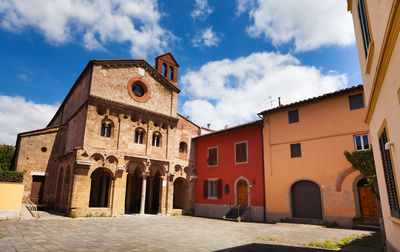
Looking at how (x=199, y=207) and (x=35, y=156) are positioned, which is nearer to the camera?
(x=35, y=156)

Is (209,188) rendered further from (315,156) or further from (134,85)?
(134,85)

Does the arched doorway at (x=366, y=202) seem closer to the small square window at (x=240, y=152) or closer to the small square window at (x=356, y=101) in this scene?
the small square window at (x=356, y=101)

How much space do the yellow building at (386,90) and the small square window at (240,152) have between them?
1331 cm

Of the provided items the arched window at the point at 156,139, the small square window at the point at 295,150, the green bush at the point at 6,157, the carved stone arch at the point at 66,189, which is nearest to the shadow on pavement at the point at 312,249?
the small square window at the point at 295,150

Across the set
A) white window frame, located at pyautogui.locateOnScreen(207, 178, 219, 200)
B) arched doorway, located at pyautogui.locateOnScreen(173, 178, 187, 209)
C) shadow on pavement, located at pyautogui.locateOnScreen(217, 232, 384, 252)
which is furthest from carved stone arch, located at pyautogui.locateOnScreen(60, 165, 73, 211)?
shadow on pavement, located at pyautogui.locateOnScreen(217, 232, 384, 252)

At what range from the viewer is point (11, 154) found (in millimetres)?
23625

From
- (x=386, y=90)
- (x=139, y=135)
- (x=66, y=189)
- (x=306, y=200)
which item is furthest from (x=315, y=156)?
(x=66, y=189)

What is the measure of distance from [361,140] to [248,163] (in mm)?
7971

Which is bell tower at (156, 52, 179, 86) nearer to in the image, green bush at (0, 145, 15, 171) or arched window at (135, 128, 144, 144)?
arched window at (135, 128, 144, 144)

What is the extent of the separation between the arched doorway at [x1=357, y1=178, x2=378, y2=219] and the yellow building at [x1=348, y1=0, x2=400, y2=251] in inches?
330

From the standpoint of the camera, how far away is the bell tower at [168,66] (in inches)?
991

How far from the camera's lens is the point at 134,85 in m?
22.7

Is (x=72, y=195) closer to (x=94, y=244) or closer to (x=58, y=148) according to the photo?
(x=58, y=148)

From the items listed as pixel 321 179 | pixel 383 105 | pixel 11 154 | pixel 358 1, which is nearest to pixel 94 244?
pixel 383 105
